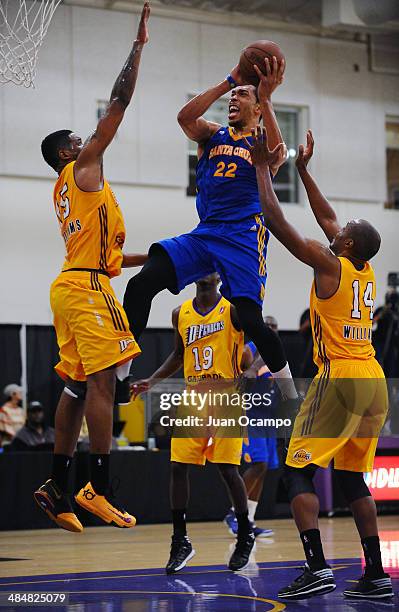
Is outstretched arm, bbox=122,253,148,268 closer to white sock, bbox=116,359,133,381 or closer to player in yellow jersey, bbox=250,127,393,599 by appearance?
white sock, bbox=116,359,133,381

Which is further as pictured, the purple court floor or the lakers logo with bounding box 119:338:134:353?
the lakers logo with bounding box 119:338:134:353

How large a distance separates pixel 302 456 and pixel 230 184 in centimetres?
175

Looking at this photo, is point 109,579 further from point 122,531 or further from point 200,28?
point 200,28

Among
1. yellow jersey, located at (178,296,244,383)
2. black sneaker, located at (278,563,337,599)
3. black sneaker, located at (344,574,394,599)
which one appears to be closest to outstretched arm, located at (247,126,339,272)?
black sneaker, located at (278,563,337,599)

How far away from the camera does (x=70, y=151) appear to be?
6051 mm

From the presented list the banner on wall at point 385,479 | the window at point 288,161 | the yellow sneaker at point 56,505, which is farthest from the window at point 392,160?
the yellow sneaker at point 56,505

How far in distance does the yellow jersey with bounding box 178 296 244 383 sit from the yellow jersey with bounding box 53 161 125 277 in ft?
7.57

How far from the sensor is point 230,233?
20.1 feet

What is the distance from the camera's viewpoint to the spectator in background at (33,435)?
12.5 meters

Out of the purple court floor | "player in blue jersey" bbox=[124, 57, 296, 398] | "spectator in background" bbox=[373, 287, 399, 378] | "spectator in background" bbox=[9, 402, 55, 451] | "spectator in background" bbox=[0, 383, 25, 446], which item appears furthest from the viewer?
"spectator in background" bbox=[373, 287, 399, 378]

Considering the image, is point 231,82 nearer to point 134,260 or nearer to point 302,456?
point 134,260

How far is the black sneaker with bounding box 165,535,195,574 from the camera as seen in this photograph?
722cm

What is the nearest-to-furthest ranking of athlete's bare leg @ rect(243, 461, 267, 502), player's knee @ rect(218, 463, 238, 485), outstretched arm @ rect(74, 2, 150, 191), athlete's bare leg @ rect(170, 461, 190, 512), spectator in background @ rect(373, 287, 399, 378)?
outstretched arm @ rect(74, 2, 150, 191) < athlete's bare leg @ rect(170, 461, 190, 512) < player's knee @ rect(218, 463, 238, 485) < athlete's bare leg @ rect(243, 461, 267, 502) < spectator in background @ rect(373, 287, 399, 378)

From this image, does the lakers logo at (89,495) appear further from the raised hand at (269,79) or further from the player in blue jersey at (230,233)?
the raised hand at (269,79)
